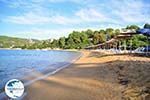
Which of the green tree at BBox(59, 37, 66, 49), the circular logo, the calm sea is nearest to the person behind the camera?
the circular logo

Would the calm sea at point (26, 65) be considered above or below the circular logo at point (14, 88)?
below

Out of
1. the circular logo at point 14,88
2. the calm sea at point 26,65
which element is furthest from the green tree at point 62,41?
the circular logo at point 14,88

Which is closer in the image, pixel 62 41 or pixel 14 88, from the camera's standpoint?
pixel 14 88

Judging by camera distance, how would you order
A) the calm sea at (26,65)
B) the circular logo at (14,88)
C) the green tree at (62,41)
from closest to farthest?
the circular logo at (14,88)
the calm sea at (26,65)
the green tree at (62,41)

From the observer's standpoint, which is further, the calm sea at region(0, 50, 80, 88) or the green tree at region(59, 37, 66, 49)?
the green tree at region(59, 37, 66, 49)

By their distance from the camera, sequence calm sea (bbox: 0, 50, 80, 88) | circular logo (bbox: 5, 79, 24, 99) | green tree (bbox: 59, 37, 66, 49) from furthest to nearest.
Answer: green tree (bbox: 59, 37, 66, 49), calm sea (bbox: 0, 50, 80, 88), circular logo (bbox: 5, 79, 24, 99)

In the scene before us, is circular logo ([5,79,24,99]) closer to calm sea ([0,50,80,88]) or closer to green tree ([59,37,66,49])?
calm sea ([0,50,80,88])

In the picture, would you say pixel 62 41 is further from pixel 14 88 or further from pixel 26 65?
pixel 14 88

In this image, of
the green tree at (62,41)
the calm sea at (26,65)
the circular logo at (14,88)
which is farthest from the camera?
the green tree at (62,41)

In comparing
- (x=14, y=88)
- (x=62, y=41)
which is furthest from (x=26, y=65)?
(x=62, y=41)

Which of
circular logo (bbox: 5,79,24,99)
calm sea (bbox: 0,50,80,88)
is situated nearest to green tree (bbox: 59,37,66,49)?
calm sea (bbox: 0,50,80,88)

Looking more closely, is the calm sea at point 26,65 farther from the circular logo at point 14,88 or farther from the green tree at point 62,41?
the green tree at point 62,41

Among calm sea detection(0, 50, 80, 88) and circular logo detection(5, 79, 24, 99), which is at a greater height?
circular logo detection(5, 79, 24, 99)

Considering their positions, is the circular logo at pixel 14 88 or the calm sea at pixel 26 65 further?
the calm sea at pixel 26 65
